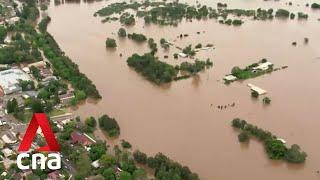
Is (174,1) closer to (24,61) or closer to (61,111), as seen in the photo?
(24,61)

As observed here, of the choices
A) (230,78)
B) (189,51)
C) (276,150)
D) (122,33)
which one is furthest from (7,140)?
(122,33)

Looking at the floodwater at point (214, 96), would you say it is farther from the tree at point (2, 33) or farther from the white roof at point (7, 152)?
the white roof at point (7, 152)

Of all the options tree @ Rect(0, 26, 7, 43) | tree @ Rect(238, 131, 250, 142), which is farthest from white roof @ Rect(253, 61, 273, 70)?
tree @ Rect(0, 26, 7, 43)

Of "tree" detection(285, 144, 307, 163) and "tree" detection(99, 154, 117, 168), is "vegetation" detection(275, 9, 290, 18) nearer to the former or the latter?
"tree" detection(285, 144, 307, 163)

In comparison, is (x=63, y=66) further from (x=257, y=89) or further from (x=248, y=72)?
(x=257, y=89)

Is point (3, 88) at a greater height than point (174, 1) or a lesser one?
lesser

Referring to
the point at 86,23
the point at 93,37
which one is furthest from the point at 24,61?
the point at 86,23
